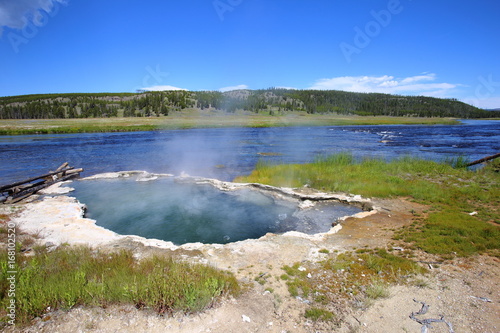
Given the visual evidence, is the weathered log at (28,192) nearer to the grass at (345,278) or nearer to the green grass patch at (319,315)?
the grass at (345,278)

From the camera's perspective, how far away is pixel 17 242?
312 inches

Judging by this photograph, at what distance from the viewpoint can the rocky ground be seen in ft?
15.7

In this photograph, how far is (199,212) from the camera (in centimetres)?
1241

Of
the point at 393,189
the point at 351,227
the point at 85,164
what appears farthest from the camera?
the point at 85,164

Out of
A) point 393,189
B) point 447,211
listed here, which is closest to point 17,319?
point 447,211

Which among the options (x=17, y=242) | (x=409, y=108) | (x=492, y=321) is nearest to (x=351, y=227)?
(x=492, y=321)

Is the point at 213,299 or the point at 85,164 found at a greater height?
the point at 213,299

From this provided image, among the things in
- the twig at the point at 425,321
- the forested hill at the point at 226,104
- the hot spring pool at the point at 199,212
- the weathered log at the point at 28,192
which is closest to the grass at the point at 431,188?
the hot spring pool at the point at 199,212

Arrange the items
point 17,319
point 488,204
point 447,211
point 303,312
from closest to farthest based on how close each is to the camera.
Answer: point 17,319
point 303,312
point 447,211
point 488,204

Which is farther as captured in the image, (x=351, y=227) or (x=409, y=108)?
(x=409, y=108)

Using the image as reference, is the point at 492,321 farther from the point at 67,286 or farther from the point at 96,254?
the point at 96,254

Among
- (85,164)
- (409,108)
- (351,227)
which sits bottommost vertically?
(85,164)

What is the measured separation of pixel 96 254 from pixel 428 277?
864 centimetres

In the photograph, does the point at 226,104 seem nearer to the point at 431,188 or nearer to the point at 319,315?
the point at 431,188
